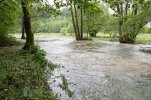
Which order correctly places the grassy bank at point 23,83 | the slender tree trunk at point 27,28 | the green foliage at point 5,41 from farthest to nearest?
the green foliage at point 5,41, the slender tree trunk at point 27,28, the grassy bank at point 23,83

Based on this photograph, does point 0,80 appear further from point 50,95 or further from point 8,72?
point 50,95

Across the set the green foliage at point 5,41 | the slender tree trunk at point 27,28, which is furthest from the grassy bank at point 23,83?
the green foliage at point 5,41

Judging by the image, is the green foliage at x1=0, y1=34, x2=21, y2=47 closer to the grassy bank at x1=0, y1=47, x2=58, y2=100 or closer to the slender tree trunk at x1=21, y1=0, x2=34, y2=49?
the slender tree trunk at x1=21, y1=0, x2=34, y2=49

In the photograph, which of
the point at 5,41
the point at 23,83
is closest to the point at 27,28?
the point at 5,41

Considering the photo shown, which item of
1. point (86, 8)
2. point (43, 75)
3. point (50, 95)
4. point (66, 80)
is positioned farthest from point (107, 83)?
point (86, 8)

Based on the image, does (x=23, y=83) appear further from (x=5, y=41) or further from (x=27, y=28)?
(x=5, y=41)

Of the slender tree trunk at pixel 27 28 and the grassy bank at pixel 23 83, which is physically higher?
the slender tree trunk at pixel 27 28

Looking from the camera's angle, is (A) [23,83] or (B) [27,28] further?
(B) [27,28]

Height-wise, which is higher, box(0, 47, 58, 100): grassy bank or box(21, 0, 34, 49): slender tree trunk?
box(21, 0, 34, 49): slender tree trunk

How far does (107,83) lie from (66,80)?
1.34 m

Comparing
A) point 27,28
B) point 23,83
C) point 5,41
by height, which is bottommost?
point 23,83

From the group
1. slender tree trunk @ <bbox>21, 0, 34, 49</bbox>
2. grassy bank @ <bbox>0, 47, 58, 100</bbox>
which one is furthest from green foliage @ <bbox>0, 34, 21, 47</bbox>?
grassy bank @ <bbox>0, 47, 58, 100</bbox>

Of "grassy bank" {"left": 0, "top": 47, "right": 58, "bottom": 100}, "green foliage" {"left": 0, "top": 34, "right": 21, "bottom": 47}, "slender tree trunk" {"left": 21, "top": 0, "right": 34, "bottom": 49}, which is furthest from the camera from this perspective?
"green foliage" {"left": 0, "top": 34, "right": 21, "bottom": 47}

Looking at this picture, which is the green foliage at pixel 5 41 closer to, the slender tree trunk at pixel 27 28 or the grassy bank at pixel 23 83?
the slender tree trunk at pixel 27 28
